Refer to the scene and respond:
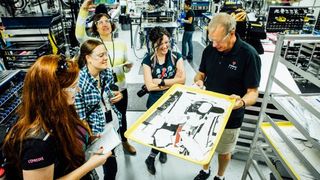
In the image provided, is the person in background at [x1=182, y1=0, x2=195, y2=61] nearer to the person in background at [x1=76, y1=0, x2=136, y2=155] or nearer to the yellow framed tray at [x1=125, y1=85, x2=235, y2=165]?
the person in background at [x1=76, y1=0, x2=136, y2=155]

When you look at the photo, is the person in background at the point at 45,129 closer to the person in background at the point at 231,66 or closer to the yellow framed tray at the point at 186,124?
the yellow framed tray at the point at 186,124

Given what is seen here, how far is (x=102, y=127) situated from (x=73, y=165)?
0.75 meters

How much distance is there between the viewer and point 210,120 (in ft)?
5.33

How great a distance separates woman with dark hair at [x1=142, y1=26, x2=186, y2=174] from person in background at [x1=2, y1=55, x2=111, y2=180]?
1251 millimetres

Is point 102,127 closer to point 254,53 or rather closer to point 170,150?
point 170,150

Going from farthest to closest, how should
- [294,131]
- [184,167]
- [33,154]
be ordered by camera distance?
[184,167] → [294,131] → [33,154]

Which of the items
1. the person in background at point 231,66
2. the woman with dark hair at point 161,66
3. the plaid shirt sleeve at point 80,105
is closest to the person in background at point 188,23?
the woman with dark hair at point 161,66

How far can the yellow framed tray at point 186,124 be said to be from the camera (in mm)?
1352

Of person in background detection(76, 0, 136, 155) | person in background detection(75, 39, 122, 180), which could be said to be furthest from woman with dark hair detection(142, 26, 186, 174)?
person in background detection(75, 39, 122, 180)

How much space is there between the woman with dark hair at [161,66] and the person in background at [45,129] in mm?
1251

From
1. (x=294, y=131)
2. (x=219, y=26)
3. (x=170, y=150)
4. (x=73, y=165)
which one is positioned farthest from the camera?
(x=219, y=26)

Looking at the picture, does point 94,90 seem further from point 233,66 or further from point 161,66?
point 233,66

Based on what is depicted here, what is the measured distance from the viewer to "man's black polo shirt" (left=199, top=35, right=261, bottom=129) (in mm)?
1830

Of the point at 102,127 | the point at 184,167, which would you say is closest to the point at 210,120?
the point at 102,127
